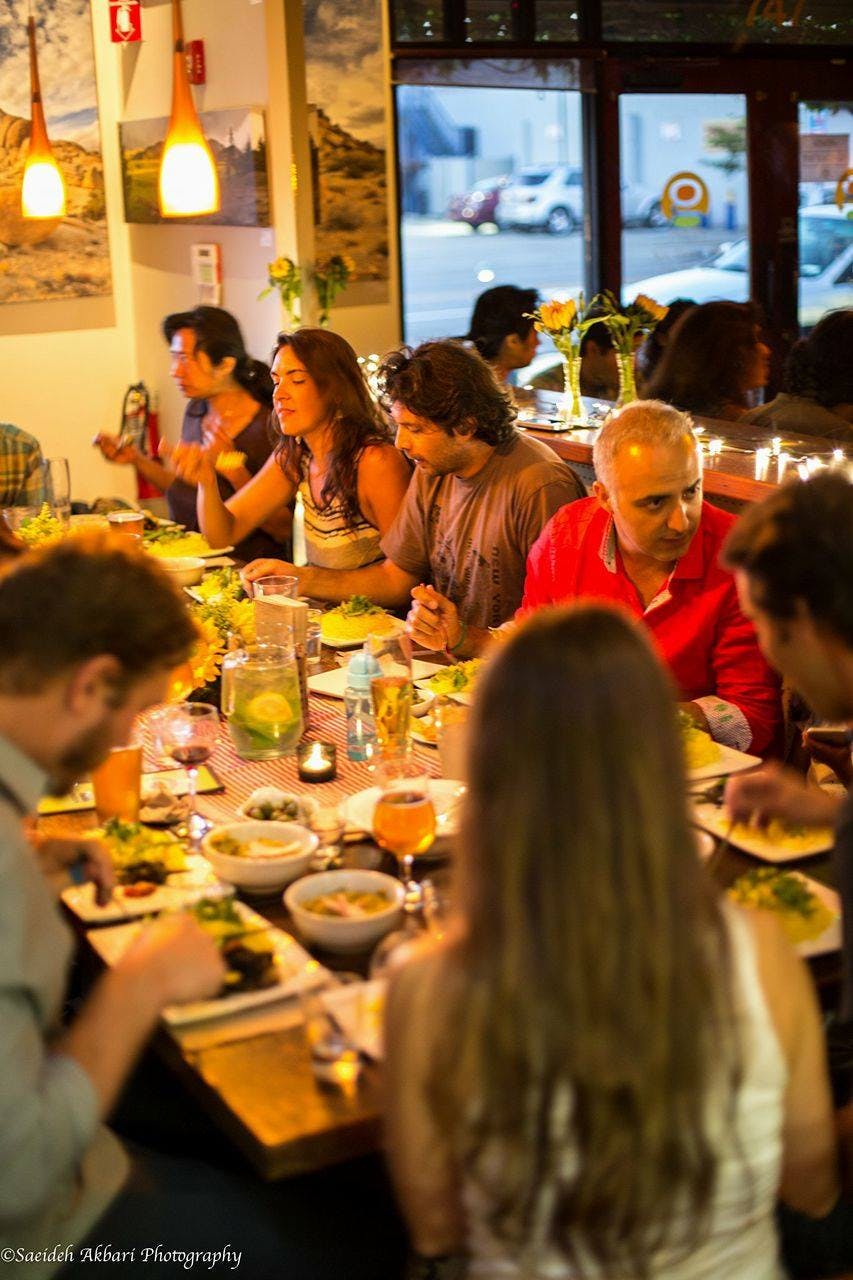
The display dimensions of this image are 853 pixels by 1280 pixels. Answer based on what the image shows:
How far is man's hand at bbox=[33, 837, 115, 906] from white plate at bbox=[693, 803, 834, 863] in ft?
3.05

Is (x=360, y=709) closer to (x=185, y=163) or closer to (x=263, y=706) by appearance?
(x=263, y=706)

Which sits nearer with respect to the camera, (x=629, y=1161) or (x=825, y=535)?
(x=629, y=1161)

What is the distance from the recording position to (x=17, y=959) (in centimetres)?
157

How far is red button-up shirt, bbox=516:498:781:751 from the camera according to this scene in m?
3.05

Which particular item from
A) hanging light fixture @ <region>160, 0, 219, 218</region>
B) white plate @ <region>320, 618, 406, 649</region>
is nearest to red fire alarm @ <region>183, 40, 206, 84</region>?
hanging light fixture @ <region>160, 0, 219, 218</region>

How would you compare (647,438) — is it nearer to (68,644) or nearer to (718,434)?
(68,644)

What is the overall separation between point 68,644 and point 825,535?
0.89 meters

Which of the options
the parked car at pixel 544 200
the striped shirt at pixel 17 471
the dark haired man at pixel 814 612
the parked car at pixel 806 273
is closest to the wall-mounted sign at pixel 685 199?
the parked car at pixel 806 273

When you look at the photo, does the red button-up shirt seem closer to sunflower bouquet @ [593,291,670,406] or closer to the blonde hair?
the blonde hair

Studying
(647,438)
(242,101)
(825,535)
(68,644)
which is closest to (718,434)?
(647,438)

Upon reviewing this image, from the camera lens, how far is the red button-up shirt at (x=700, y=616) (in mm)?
3049

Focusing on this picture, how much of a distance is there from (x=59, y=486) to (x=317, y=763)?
7.79 ft

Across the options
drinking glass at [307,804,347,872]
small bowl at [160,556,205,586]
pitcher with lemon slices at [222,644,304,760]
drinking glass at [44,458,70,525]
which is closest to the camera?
drinking glass at [307,804,347,872]

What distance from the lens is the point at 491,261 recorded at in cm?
768
